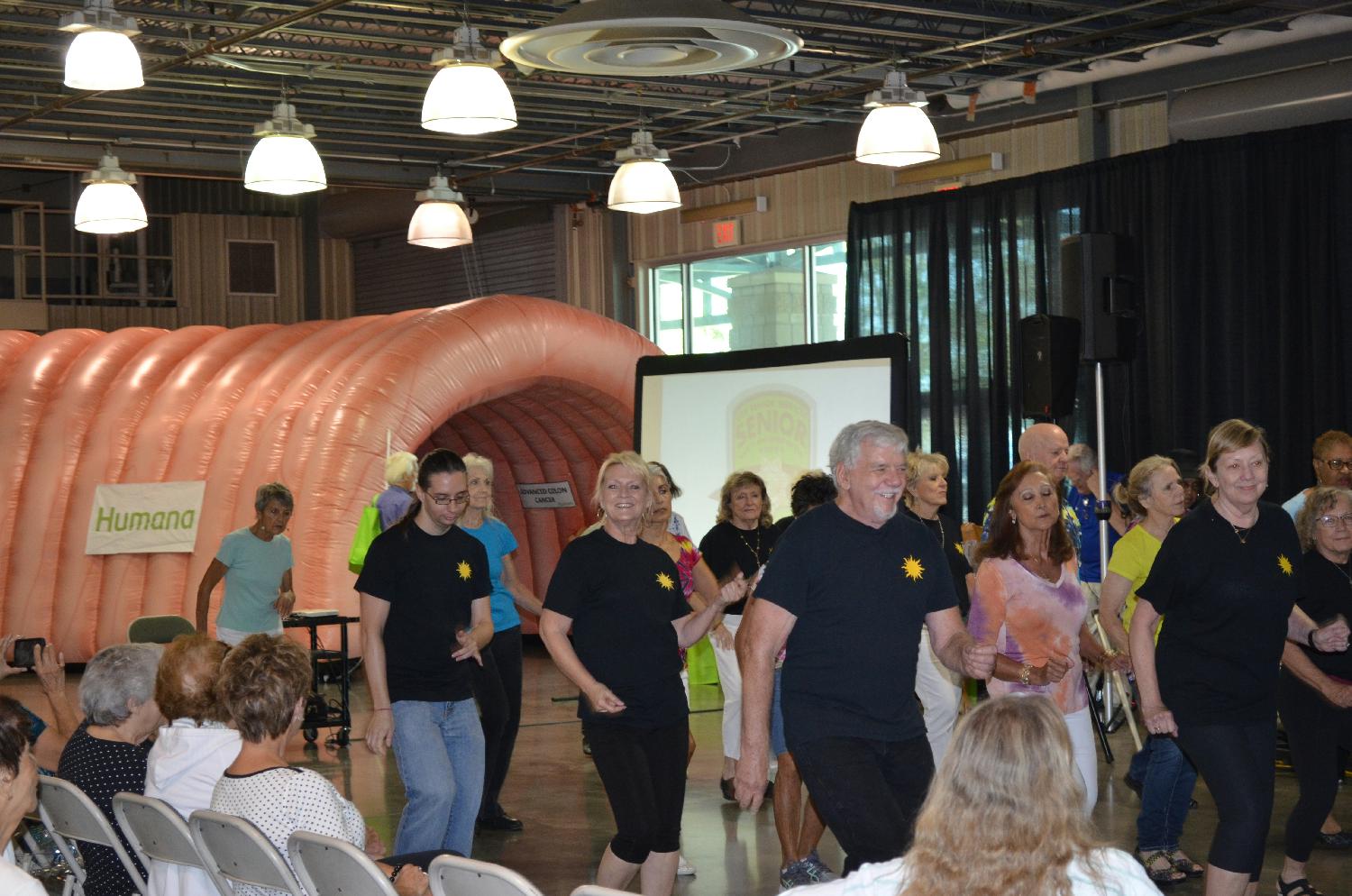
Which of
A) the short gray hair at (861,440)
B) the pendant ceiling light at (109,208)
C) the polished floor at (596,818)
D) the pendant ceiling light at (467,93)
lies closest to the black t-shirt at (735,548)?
the polished floor at (596,818)

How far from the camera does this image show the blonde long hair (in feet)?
7.52

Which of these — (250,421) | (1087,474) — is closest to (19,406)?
(250,421)

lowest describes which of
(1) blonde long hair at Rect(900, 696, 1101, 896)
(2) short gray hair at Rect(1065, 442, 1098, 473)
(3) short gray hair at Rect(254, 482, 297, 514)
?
(1) blonde long hair at Rect(900, 696, 1101, 896)

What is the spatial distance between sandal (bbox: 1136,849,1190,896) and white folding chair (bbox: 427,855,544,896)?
3.25 meters

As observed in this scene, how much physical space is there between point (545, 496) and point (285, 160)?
202 inches

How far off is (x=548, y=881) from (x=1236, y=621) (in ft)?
8.78

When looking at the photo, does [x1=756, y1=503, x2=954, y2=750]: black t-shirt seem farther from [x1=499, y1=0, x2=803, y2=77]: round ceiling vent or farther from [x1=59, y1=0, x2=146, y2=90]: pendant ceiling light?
[x1=59, y1=0, x2=146, y2=90]: pendant ceiling light

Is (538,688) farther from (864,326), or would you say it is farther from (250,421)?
(864,326)

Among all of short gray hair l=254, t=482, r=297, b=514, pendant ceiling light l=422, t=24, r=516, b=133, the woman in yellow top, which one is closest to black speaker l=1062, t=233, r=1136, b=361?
the woman in yellow top

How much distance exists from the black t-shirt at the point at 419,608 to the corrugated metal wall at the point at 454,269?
11.2 meters

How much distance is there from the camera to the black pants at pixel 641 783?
4.36 m

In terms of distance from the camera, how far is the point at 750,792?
12.8 ft

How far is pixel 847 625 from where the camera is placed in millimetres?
3904

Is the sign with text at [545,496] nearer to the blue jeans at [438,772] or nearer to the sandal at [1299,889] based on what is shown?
the blue jeans at [438,772]
